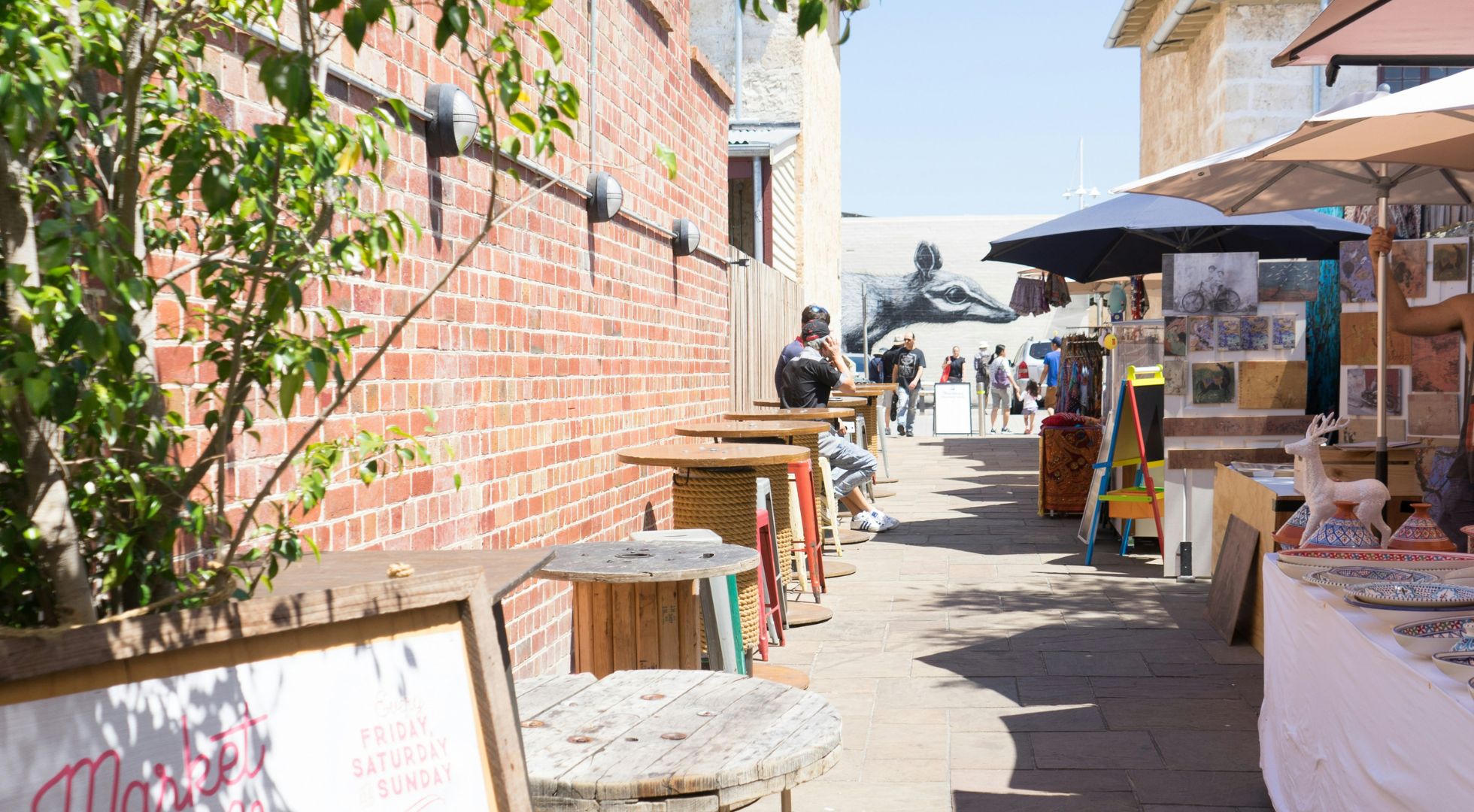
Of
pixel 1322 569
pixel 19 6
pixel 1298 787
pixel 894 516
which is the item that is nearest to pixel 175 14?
pixel 19 6

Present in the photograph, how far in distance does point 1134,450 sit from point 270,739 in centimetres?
813

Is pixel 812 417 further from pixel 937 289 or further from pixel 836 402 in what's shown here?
pixel 937 289

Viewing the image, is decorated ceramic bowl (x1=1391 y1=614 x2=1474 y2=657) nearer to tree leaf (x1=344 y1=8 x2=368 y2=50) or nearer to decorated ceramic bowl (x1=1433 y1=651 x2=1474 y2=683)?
decorated ceramic bowl (x1=1433 y1=651 x2=1474 y2=683)

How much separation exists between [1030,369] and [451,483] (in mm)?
23289

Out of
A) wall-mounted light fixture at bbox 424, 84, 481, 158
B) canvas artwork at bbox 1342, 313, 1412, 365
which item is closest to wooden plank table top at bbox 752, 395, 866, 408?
canvas artwork at bbox 1342, 313, 1412, 365

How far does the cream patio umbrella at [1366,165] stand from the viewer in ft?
13.9

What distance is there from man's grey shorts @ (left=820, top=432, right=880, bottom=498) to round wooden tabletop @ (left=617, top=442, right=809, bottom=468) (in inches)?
147

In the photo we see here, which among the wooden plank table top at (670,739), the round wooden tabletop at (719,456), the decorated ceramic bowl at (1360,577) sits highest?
A: the round wooden tabletop at (719,456)

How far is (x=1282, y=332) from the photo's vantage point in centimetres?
809

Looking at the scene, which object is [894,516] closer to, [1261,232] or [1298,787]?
[1261,232]

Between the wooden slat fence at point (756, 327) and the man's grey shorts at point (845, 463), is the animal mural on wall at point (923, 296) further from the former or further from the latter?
the man's grey shorts at point (845, 463)

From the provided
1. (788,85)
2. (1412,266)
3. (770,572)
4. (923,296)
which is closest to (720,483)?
(770,572)

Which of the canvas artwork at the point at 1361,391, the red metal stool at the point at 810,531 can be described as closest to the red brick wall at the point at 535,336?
the red metal stool at the point at 810,531

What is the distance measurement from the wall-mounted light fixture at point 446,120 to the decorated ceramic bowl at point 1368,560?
283 centimetres
